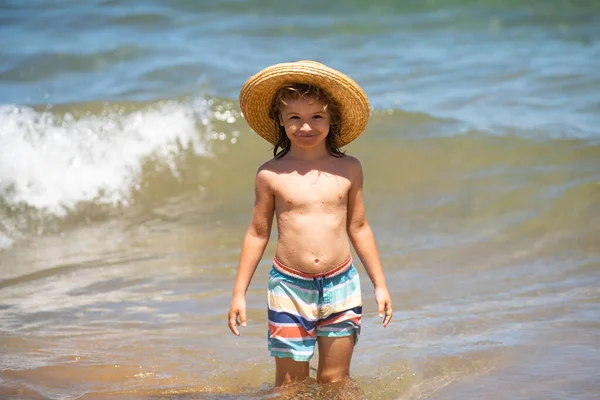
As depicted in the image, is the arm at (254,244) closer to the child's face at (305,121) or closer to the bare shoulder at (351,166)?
the child's face at (305,121)

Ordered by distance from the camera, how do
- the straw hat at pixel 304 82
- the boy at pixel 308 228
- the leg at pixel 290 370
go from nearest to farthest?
the straw hat at pixel 304 82
the boy at pixel 308 228
the leg at pixel 290 370

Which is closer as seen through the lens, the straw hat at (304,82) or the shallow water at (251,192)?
the straw hat at (304,82)

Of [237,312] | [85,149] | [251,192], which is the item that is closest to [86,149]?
[85,149]

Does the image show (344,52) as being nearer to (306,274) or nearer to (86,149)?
(86,149)

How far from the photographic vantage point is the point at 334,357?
3674 mm

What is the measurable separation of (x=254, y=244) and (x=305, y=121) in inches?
22.1

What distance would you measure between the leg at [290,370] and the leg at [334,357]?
0.07 m

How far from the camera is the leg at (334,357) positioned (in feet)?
12.0

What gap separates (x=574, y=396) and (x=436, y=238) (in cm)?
291

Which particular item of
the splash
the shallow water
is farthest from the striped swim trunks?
the splash

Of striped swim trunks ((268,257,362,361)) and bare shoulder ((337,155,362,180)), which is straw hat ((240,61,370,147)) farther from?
striped swim trunks ((268,257,362,361))

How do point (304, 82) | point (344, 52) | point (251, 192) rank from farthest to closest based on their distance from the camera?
point (344, 52), point (251, 192), point (304, 82)

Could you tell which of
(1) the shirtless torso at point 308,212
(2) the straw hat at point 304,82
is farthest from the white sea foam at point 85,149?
(1) the shirtless torso at point 308,212

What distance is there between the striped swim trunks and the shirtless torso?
5cm
